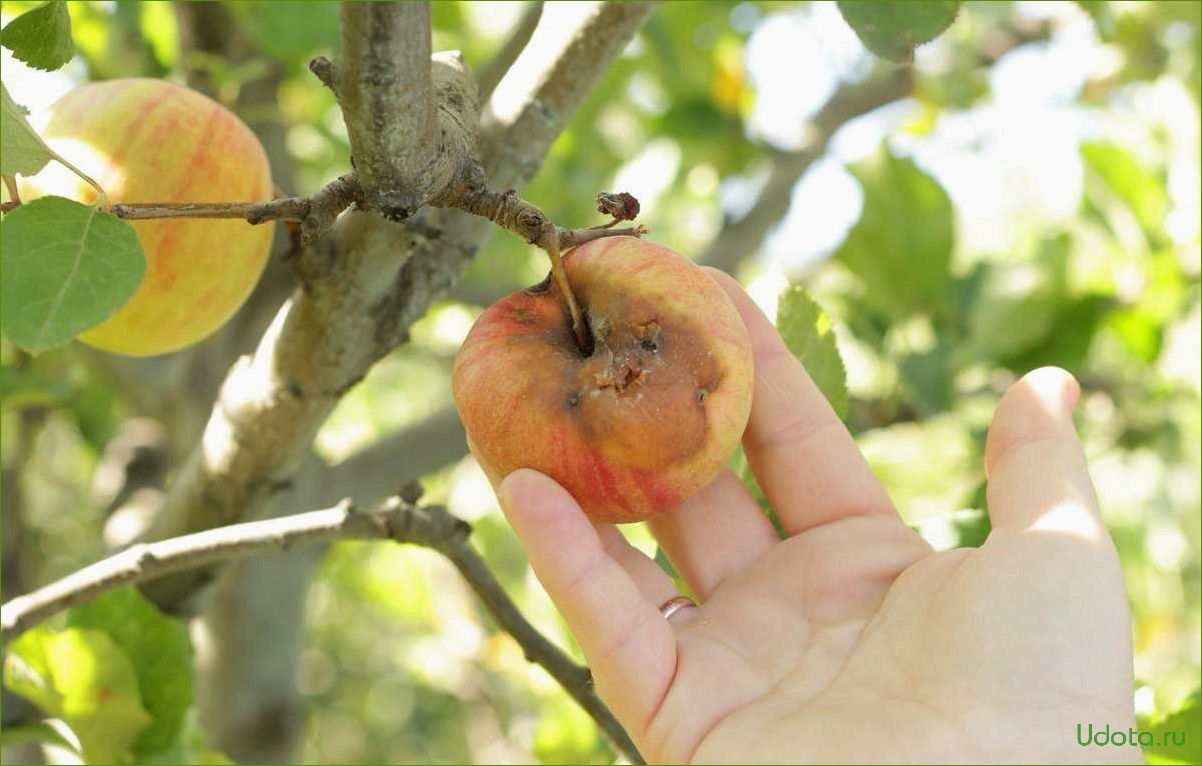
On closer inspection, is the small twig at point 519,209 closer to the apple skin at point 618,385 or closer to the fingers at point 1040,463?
the apple skin at point 618,385

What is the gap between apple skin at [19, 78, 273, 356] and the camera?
38.1 inches

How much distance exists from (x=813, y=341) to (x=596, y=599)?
1.45 feet

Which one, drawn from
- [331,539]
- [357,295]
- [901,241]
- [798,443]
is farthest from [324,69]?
[901,241]

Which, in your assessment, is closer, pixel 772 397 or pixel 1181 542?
pixel 772 397

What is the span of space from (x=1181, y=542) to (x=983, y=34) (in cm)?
127

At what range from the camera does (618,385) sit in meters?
0.83

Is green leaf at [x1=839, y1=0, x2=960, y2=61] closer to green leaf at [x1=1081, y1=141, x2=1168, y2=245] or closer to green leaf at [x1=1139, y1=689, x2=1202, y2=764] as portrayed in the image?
green leaf at [x1=1139, y1=689, x2=1202, y2=764]

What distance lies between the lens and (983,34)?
267 cm

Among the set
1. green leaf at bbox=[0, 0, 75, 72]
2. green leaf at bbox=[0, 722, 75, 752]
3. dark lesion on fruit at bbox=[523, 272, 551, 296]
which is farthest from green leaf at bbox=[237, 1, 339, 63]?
green leaf at bbox=[0, 722, 75, 752]

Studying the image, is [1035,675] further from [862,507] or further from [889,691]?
[862,507]

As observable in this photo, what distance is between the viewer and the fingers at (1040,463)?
91 cm

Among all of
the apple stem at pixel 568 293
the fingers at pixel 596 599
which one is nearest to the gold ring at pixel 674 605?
the fingers at pixel 596 599

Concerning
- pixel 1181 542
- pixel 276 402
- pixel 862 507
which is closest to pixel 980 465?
pixel 1181 542

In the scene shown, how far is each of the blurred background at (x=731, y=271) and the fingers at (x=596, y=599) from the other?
17.0 inches
